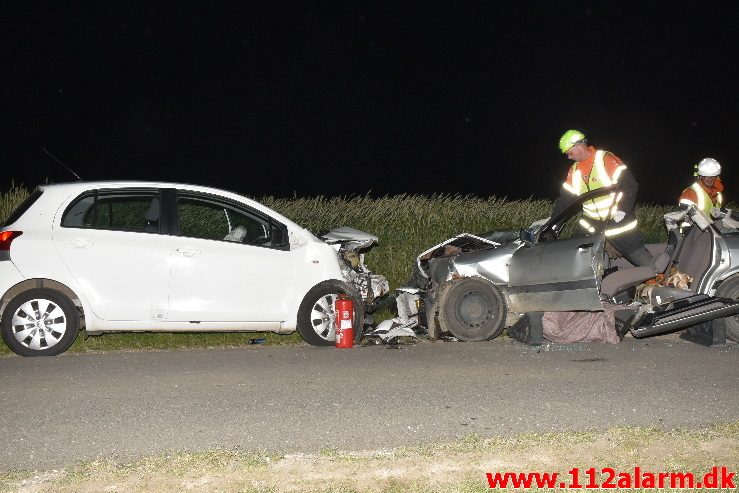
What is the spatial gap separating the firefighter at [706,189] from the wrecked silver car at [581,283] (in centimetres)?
44

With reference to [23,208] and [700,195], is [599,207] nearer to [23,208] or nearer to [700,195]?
[700,195]

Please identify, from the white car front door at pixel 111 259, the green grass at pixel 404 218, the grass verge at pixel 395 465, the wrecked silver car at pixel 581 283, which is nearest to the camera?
the grass verge at pixel 395 465

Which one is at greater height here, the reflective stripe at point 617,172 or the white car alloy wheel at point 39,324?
the reflective stripe at point 617,172

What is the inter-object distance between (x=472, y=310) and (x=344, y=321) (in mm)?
1416

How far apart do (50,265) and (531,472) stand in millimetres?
5704

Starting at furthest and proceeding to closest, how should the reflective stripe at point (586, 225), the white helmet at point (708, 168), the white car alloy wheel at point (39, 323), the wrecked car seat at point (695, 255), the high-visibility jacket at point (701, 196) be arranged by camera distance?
the white helmet at point (708, 168) < the high-visibility jacket at point (701, 196) < the reflective stripe at point (586, 225) < the wrecked car seat at point (695, 255) < the white car alloy wheel at point (39, 323)

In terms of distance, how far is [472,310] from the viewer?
10.1 meters

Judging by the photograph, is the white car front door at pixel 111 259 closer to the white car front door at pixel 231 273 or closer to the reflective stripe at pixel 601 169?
the white car front door at pixel 231 273

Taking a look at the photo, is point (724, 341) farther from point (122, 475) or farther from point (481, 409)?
point (122, 475)

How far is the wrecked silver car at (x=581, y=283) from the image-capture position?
30.4 ft

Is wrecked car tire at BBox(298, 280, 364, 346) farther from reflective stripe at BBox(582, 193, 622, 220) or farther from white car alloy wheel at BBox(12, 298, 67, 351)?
Answer: reflective stripe at BBox(582, 193, 622, 220)

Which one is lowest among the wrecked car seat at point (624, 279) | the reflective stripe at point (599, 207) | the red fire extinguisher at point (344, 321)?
the red fire extinguisher at point (344, 321)

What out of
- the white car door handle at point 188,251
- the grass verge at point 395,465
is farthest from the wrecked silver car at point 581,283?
the grass verge at point 395,465

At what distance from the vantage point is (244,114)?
193ft
